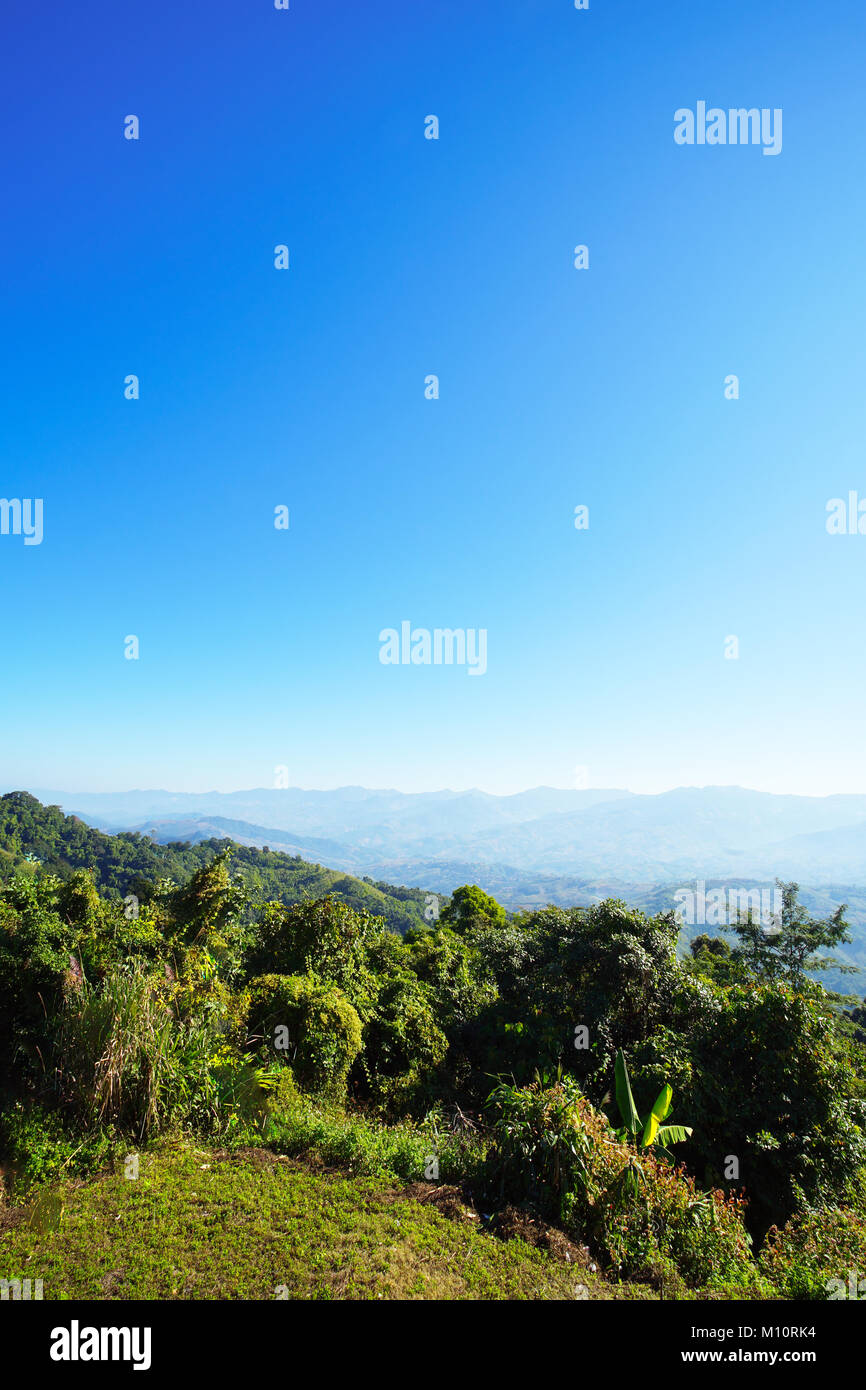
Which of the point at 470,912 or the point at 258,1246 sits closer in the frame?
the point at 258,1246

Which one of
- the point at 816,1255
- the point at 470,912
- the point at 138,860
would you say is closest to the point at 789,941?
the point at 470,912

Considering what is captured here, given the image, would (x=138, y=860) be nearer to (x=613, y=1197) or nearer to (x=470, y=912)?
(x=470, y=912)

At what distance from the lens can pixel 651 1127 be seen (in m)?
7.26

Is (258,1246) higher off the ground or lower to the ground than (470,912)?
higher

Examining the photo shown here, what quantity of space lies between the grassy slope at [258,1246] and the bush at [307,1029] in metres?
3.26

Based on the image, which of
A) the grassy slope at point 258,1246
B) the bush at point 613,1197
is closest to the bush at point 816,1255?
the bush at point 613,1197

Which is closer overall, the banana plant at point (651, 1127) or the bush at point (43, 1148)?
the bush at point (43, 1148)

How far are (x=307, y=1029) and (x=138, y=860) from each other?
99263 millimetres

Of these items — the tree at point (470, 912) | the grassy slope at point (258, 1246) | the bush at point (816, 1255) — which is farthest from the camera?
the tree at point (470, 912)

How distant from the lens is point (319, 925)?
12.0m

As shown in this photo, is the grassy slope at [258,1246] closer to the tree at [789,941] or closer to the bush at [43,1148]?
the bush at [43,1148]

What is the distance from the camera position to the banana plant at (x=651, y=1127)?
7.23 metres
